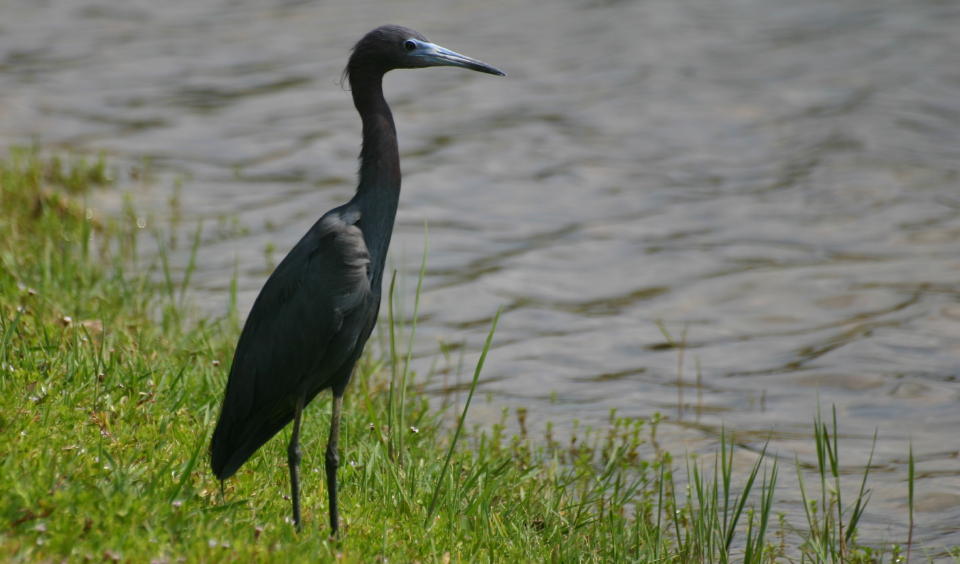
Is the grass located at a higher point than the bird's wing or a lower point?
lower

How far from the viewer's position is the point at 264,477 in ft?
16.0

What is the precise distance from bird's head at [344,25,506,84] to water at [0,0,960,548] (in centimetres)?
291

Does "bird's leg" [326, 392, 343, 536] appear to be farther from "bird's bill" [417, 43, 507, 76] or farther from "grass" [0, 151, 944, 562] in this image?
"bird's bill" [417, 43, 507, 76]

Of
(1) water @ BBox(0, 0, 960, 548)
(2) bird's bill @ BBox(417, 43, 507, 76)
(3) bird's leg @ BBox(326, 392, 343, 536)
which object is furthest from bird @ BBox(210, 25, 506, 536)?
(1) water @ BBox(0, 0, 960, 548)

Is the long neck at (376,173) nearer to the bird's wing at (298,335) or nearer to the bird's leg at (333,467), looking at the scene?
the bird's wing at (298,335)

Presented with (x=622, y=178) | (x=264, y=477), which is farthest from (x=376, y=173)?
(x=622, y=178)

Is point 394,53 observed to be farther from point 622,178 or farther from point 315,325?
point 622,178

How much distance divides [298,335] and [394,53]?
1.21 m

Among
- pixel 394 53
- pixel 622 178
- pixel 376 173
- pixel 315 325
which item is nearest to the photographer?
pixel 315 325

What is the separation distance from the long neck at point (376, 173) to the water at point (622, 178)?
2.77m

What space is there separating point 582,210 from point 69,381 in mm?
6352

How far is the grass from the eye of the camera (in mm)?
3910

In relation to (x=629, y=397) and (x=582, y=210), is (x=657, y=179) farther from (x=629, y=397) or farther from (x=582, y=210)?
(x=629, y=397)

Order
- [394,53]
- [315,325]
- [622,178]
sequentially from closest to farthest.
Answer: [315,325], [394,53], [622,178]
